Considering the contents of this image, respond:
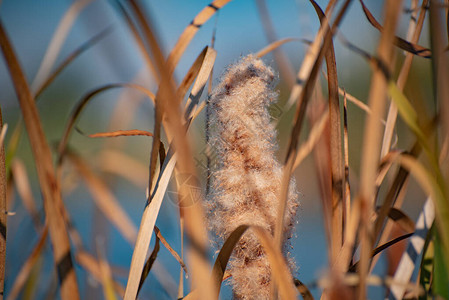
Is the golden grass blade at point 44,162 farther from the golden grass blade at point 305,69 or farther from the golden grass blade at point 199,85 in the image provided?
the golden grass blade at point 305,69

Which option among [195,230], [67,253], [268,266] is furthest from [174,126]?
[268,266]

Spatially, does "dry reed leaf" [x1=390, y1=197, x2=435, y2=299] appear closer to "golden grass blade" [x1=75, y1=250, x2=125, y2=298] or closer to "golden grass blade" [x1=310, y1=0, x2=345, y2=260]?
"golden grass blade" [x1=310, y1=0, x2=345, y2=260]

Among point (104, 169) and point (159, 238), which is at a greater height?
point (104, 169)

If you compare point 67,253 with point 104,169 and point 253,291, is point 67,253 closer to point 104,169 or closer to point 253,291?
point 104,169

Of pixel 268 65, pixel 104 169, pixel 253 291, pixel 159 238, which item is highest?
pixel 268 65

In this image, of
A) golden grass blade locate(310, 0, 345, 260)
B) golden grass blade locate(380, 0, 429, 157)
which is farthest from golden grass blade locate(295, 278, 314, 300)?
golden grass blade locate(380, 0, 429, 157)

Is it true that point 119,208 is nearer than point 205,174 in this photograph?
Yes

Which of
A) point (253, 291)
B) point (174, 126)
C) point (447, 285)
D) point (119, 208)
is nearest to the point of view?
point (174, 126)

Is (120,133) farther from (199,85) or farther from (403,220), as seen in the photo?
(403,220)
